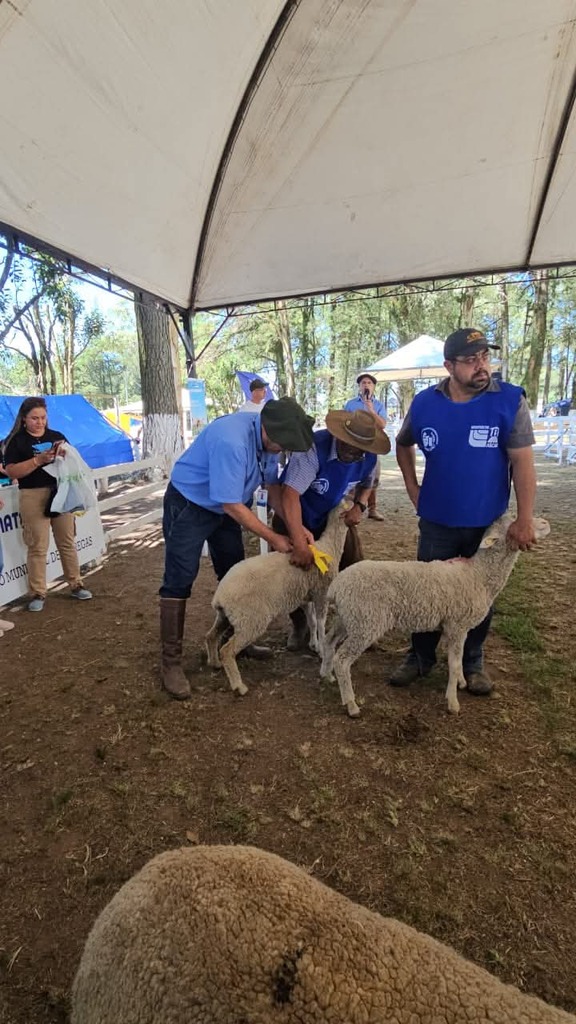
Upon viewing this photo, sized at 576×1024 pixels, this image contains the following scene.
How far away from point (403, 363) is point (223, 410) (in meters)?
18.2

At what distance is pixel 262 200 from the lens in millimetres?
5727

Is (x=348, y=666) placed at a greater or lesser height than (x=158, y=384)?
lesser

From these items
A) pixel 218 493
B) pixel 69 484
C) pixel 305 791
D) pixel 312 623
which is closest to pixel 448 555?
pixel 312 623

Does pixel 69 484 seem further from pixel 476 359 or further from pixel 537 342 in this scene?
pixel 537 342

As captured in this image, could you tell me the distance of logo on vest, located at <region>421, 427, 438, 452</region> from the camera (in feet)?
10.0

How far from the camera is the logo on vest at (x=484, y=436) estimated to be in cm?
289

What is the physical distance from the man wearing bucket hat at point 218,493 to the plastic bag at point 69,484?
2122 millimetres

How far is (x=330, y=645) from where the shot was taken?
137 inches

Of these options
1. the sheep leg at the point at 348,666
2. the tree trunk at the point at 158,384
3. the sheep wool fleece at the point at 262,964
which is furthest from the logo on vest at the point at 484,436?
the tree trunk at the point at 158,384

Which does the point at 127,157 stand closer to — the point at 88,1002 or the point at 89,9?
the point at 89,9

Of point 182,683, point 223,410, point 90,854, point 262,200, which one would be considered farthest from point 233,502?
point 223,410

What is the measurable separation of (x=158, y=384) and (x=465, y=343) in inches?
267

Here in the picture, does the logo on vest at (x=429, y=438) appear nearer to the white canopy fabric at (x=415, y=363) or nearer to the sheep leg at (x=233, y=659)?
the sheep leg at (x=233, y=659)

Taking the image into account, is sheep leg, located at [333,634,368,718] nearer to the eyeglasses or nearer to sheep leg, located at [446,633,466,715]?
sheep leg, located at [446,633,466,715]
